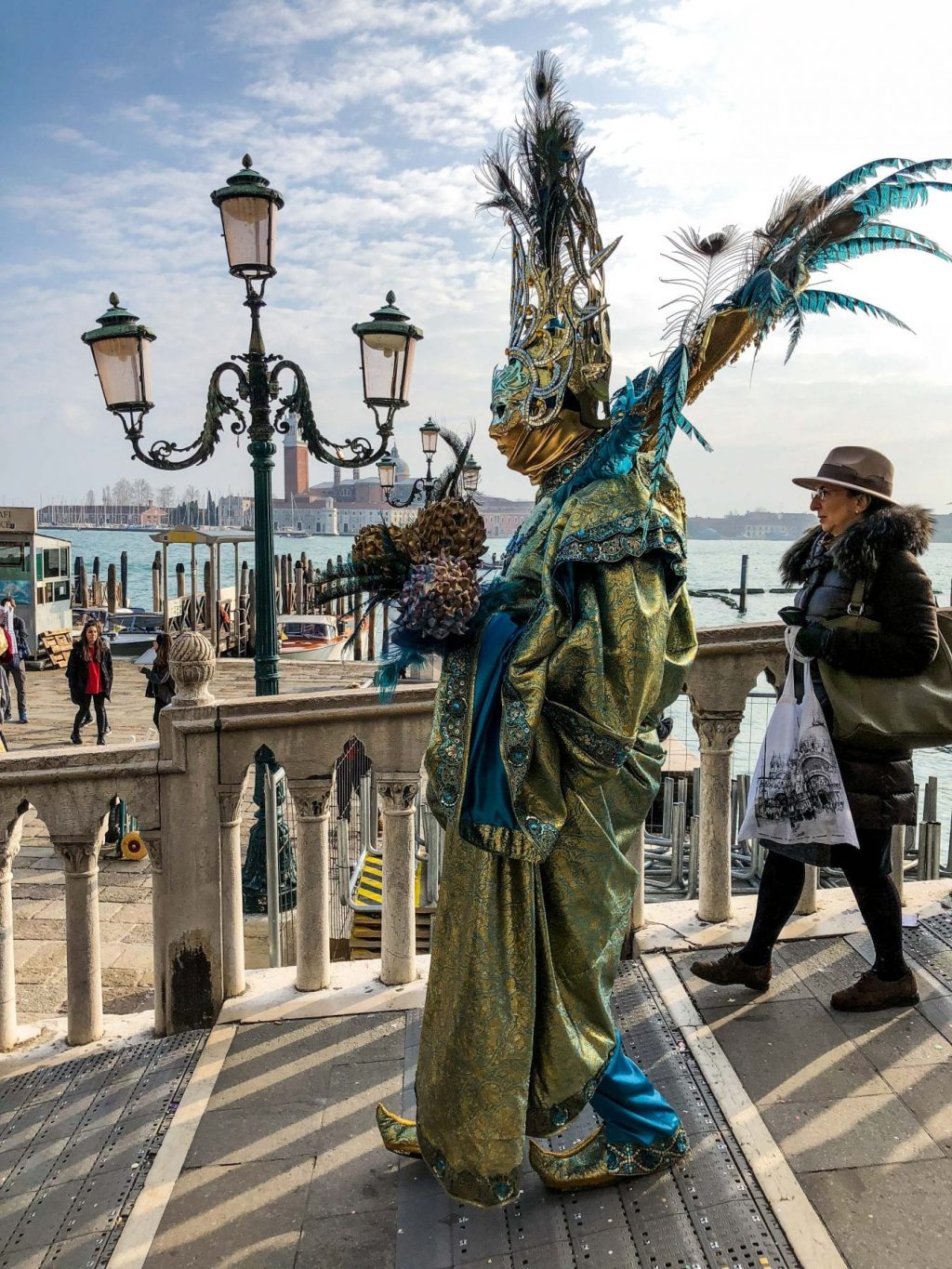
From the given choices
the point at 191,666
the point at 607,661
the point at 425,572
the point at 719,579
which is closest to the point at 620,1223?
the point at 607,661

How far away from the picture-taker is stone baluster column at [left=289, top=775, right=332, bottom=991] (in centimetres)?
312

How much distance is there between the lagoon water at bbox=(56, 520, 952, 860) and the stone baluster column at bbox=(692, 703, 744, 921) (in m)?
0.37

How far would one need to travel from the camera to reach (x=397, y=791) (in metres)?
3.14

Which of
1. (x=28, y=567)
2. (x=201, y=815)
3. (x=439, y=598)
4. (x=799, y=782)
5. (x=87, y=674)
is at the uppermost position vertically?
(x=28, y=567)

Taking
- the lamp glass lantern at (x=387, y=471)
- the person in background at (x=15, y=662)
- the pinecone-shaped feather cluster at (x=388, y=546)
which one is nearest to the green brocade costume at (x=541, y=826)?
the pinecone-shaped feather cluster at (x=388, y=546)

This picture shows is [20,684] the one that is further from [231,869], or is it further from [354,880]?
[231,869]

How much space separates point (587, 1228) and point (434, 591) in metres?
1.48

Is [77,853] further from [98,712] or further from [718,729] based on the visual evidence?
[98,712]

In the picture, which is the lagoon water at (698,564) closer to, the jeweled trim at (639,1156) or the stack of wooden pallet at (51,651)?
the stack of wooden pallet at (51,651)

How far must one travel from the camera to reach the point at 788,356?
236 cm

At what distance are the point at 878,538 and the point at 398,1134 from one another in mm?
2126

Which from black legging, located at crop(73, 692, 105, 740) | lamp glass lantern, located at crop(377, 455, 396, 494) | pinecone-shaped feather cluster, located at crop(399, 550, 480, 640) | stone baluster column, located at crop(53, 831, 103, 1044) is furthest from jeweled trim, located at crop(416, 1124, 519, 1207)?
black legging, located at crop(73, 692, 105, 740)

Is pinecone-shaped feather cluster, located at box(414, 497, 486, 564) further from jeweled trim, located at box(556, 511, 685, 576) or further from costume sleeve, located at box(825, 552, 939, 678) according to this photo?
costume sleeve, located at box(825, 552, 939, 678)

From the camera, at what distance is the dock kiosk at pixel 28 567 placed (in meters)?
22.0
